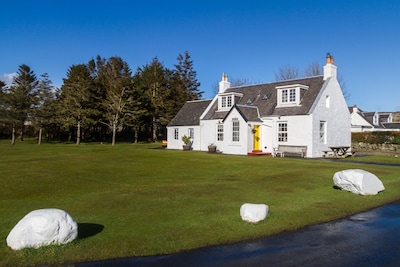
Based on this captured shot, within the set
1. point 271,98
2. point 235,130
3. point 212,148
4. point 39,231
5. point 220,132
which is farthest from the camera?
point 220,132

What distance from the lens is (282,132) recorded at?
97.8ft

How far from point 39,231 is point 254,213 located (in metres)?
4.47

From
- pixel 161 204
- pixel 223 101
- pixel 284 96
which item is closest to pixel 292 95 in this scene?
pixel 284 96

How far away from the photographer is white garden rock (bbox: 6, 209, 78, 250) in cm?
590

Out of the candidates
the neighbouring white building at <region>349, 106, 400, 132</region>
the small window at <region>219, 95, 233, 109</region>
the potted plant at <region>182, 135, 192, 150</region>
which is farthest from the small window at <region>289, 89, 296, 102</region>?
the neighbouring white building at <region>349, 106, 400, 132</region>

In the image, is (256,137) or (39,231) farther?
(256,137)

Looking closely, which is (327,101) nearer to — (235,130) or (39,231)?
(235,130)

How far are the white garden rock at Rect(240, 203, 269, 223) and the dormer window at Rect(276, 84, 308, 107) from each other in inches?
897

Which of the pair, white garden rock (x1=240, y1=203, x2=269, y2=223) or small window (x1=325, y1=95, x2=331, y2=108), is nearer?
white garden rock (x1=240, y1=203, x2=269, y2=223)

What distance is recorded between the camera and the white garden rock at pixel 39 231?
5898 millimetres

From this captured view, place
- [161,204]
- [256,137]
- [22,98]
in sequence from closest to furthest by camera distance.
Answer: [161,204] → [256,137] → [22,98]

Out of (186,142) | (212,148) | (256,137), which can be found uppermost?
(256,137)

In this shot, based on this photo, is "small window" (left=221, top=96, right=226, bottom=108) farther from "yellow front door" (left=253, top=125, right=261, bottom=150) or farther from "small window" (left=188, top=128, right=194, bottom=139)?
"yellow front door" (left=253, top=125, right=261, bottom=150)

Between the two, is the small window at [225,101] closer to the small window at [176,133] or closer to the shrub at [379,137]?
the small window at [176,133]
